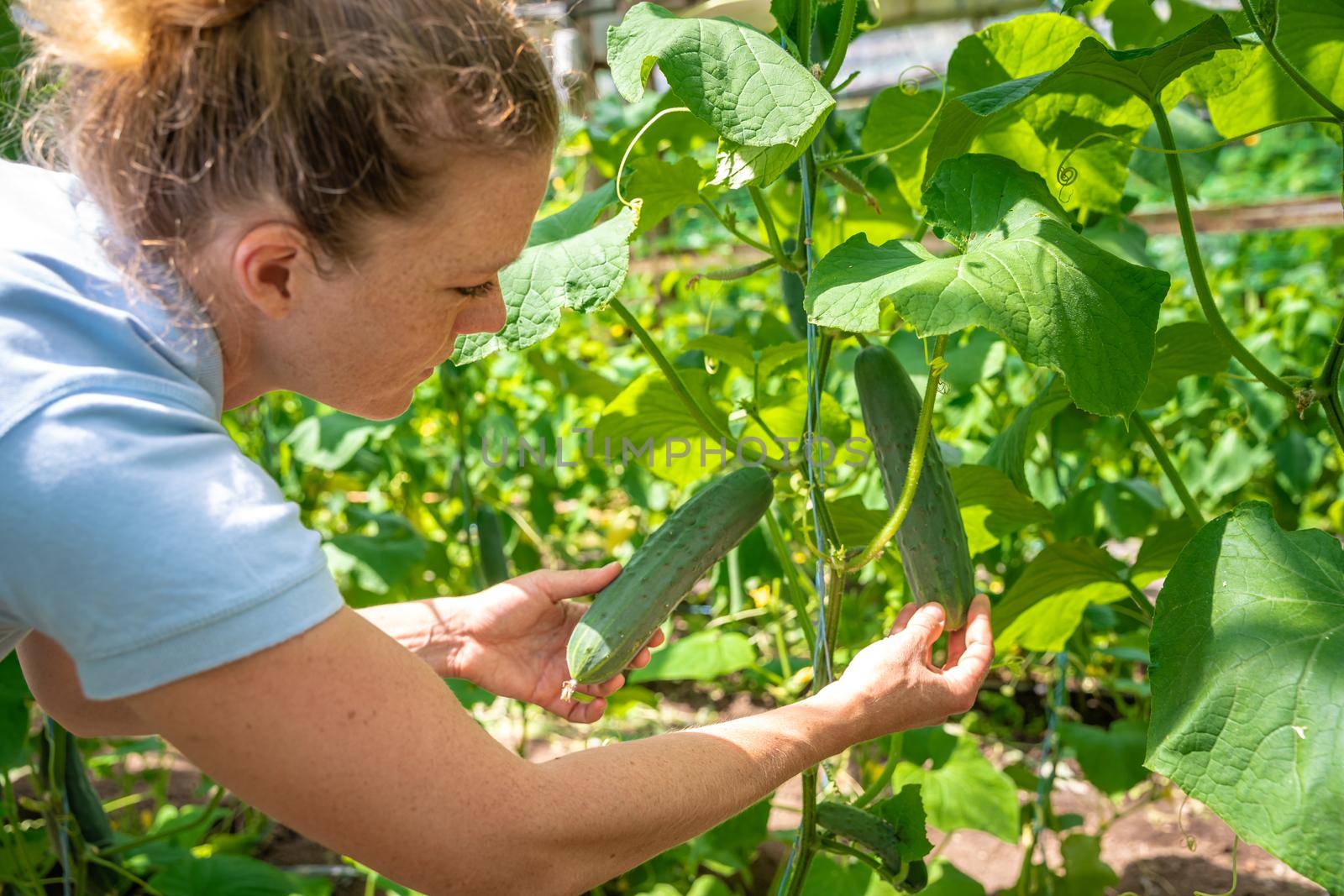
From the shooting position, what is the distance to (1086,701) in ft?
9.92

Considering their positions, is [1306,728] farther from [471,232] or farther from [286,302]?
[286,302]

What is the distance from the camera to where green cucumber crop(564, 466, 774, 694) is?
4.24 ft

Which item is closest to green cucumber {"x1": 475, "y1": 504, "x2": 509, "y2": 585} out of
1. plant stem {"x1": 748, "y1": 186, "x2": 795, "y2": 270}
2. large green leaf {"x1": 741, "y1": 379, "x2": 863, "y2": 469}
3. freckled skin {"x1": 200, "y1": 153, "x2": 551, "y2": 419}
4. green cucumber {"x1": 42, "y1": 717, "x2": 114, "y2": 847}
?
large green leaf {"x1": 741, "y1": 379, "x2": 863, "y2": 469}

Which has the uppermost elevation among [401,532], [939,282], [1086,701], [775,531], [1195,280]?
[939,282]

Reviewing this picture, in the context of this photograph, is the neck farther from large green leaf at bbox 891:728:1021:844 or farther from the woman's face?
large green leaf at bbox 891:728:1021:844

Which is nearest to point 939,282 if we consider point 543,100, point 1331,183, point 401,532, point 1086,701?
point 543,100

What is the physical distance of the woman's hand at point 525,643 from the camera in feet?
4.82

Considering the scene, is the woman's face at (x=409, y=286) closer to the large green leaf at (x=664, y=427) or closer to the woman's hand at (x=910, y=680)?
the woman's hand at (x=910, y=680)

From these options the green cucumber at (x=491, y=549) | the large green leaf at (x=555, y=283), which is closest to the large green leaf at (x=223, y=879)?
the green cucumber at (x=491, y=549)

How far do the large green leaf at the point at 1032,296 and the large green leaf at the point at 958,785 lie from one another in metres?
0.97

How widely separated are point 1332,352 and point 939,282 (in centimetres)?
51

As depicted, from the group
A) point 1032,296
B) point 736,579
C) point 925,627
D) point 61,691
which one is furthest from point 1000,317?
point 736,579

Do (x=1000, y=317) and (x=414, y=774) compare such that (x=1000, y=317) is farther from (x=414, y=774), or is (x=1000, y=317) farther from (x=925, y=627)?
(x=414, y=774)

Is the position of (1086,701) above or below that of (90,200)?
below
